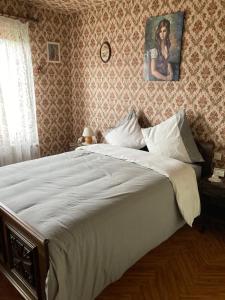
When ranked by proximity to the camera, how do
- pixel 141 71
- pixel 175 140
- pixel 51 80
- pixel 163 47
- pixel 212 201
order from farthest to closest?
pixel 51 80
pixel 141 71
pixel 163 47
pixel 175 140
pixel 212 201

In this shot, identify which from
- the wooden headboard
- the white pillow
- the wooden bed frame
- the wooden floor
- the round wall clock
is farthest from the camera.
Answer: the round wall clock

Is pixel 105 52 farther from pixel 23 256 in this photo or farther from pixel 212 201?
pixel 23 256

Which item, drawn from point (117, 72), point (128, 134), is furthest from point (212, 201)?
point (117, 72)

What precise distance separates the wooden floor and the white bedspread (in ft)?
0.95

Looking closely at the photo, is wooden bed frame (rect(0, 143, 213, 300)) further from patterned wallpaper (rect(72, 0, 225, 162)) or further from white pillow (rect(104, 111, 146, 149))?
patterned wallpaper (rect(72, 0, 225, 162))

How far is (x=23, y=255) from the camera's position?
5.46 ft

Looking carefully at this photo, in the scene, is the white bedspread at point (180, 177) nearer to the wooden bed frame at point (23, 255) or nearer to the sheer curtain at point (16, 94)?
the wooden bed frame at point (23, 255)

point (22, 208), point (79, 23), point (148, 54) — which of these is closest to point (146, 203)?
point (22, 208)

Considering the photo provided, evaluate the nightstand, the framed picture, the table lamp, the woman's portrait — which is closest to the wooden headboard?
the nightstand

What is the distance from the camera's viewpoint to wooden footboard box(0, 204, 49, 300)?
1497mm

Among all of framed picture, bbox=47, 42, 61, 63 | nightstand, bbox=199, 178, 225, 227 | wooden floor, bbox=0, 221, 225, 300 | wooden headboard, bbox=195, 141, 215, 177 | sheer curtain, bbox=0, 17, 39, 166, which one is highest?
framed picture, bbox=47, 42, 61, 63

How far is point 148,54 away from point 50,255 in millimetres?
2769

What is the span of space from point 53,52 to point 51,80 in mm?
448

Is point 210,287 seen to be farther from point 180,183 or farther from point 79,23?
point 79,23
